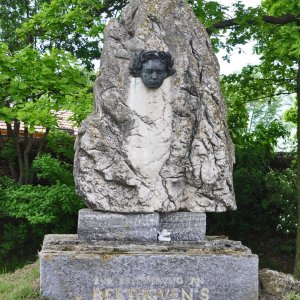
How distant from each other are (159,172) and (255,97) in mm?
6329

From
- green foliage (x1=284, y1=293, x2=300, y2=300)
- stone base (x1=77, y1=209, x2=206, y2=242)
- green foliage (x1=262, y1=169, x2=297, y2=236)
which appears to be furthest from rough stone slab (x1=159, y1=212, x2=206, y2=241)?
green foliage (x1=262, y1=169, x2=297, y2=236)

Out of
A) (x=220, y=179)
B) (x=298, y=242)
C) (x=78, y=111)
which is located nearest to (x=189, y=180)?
(x=220, y=179)

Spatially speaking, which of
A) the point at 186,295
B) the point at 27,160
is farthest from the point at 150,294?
the point at 27,160

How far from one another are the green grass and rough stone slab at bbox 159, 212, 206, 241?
4.34ft

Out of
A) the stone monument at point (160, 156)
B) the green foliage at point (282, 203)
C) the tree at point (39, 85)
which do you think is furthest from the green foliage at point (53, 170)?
the stone monument at point (160, 156)

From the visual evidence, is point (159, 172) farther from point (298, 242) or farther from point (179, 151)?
point (298, 242)

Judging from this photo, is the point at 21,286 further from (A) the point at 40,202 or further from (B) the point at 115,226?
(A) the point at 40,202

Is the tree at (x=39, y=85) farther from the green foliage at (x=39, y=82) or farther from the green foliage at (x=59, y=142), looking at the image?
the green foliage at (x=59, y=142)

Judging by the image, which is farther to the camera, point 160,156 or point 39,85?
point 39,85

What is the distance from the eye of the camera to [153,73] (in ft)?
19.1

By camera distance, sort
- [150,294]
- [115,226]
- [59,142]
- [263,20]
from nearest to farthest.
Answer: [150,294], [115,226], [263,20], [59,142]

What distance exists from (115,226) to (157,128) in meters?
A: 1.00

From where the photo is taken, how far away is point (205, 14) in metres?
9.76

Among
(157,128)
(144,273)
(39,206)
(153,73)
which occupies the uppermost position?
(153,73)
